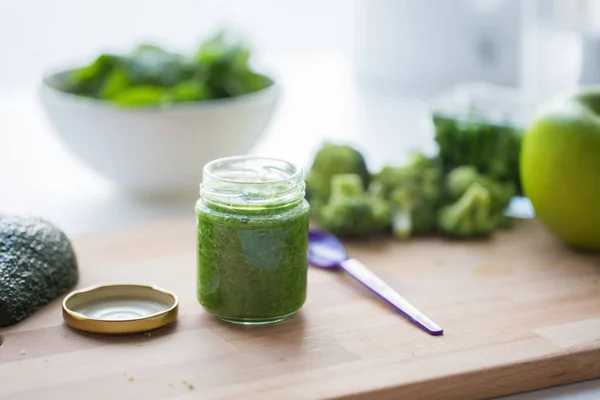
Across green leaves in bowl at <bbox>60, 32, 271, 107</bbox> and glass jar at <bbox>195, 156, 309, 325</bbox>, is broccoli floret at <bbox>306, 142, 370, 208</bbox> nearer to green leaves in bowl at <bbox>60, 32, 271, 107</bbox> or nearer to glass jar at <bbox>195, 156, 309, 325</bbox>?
green leaves in bowl at <bbox>60, 32, 271, 107</bbox>

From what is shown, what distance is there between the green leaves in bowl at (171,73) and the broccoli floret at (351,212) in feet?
1.05

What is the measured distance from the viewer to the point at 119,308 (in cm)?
138

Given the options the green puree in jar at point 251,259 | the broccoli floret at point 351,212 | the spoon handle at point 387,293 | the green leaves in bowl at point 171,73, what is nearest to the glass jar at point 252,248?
the green puree in jar at point 251,259

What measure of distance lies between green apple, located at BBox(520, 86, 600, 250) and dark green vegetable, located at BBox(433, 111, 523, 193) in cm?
15

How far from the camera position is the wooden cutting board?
46.6 inches

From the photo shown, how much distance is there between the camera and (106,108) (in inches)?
68.6

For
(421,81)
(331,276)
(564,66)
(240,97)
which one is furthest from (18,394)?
(421,81)

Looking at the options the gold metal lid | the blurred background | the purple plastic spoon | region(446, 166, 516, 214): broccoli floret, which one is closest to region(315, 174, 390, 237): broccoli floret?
the purple plastic spoon

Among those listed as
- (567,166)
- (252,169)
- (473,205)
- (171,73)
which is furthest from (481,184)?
(171,73)

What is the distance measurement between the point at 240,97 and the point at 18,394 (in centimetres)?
88

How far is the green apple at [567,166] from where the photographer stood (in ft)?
5.14

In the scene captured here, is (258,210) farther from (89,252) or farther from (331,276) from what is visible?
(89,252)

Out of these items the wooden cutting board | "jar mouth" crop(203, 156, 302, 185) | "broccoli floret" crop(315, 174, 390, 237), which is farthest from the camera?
"broccoli floret" crop(315, 174, 390, 237)

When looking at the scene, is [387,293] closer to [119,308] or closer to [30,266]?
[119,308]
